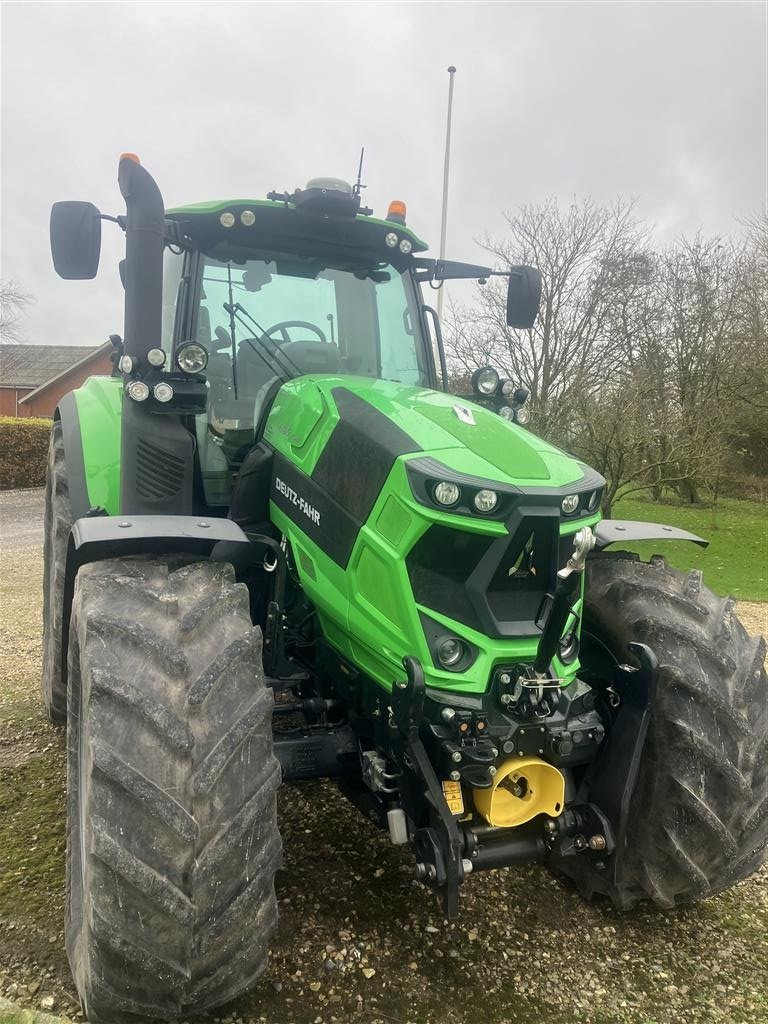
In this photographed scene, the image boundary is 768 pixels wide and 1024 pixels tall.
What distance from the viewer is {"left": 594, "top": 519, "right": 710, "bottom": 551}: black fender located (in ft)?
11.7

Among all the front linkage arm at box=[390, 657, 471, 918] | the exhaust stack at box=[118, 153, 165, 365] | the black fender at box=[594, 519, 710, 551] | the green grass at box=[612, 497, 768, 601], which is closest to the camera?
the front linkage arm at box=[390, 657, 471, 918]

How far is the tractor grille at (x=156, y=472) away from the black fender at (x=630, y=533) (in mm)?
1908

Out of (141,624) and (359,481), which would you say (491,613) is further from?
(141,624)

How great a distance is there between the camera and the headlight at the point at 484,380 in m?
4.09

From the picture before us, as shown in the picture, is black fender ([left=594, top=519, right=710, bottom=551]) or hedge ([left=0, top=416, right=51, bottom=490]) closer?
black fender ([left=594, top=519, right=710, bottom=551])

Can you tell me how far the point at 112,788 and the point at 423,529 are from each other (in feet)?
3.92

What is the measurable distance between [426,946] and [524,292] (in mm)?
3308

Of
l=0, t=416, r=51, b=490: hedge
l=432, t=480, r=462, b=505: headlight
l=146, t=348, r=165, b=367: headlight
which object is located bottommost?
l=0, t=416, r=51, b=490: hedge

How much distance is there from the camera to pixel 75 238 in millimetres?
3537

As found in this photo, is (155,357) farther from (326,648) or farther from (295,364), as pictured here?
(326,648)

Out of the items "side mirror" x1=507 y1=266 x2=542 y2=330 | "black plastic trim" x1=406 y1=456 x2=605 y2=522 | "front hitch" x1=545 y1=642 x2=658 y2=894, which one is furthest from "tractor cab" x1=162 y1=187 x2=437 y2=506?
"front hitch" x1=545 y1=642 x2=658 y2=894

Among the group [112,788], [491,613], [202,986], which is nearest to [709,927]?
[491,613]

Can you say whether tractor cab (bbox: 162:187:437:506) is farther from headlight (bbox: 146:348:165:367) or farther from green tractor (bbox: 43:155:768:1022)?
headlight (bbox: 146:348:165:367)

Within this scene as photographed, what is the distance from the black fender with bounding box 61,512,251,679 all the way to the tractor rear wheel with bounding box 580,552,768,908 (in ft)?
5.54
